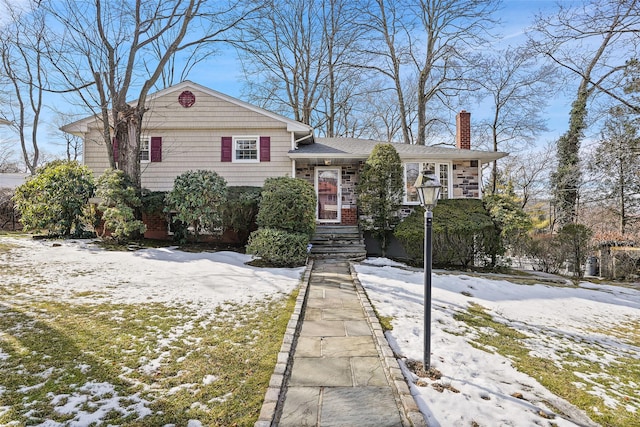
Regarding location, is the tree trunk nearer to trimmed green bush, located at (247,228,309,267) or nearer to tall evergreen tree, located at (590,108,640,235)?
trimmed green bush, located at (247,228,309,267)

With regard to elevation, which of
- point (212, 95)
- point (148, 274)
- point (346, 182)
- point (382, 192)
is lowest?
point (148, 274)

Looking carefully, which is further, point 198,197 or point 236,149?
point 236,149

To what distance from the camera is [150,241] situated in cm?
965

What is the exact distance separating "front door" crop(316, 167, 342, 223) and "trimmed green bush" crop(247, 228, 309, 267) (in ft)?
14.1

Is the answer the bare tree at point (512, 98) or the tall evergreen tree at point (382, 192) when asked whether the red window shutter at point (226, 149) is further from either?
the bare tree at point (512, 98)

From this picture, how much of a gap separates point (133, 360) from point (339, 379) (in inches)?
75.8

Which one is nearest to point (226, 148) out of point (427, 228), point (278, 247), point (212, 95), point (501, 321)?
point (212, 95)

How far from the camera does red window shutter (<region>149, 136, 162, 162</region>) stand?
37.3ft

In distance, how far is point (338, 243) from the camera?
9.48m

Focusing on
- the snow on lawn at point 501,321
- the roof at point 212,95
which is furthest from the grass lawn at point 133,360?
the roof at point 212,95

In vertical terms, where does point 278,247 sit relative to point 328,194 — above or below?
below

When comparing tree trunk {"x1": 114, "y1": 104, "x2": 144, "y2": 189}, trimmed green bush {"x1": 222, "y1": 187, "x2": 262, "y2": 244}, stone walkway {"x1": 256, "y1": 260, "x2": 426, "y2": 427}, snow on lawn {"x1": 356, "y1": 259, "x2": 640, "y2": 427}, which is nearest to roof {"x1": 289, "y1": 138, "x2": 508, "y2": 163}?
trimmed green bush {"x1": 222, "y1": 187, "x2": 262, "y2": 244}

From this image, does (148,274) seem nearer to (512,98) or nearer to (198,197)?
(198,197)

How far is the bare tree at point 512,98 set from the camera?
16.9 m
